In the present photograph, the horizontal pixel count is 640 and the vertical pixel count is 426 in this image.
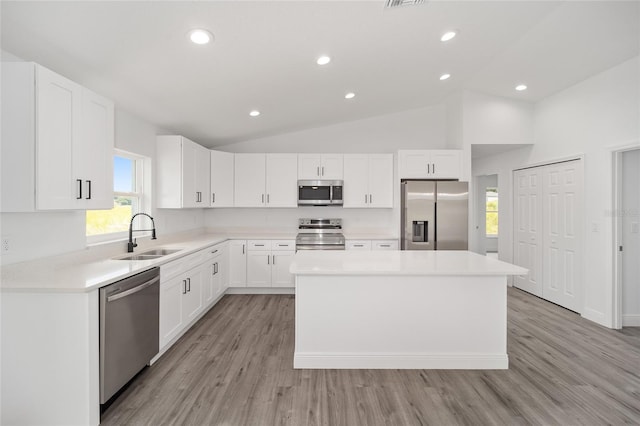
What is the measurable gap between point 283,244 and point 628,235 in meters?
4.28

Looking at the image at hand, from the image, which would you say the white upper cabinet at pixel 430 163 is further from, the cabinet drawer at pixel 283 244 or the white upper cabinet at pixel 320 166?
the cabinet drawer at pixel 283 244

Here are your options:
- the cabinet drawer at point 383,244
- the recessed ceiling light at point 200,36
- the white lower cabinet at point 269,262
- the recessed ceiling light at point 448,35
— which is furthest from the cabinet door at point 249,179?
the recessed ceiling light at point 448,35

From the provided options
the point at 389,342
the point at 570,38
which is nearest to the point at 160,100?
the point at 389,342

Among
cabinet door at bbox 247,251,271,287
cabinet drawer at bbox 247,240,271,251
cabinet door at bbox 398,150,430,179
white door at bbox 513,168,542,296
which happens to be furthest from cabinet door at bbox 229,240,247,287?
white door at bbox 513,168,542,296

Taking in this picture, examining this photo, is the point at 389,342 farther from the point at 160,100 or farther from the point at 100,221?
the point at 160,100

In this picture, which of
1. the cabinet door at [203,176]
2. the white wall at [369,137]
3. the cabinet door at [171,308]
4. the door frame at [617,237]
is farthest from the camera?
the white wall at [369,137]

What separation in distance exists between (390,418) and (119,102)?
3545 millimetres

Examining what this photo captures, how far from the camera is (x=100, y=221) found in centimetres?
299

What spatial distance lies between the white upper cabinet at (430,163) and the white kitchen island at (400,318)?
2283mm

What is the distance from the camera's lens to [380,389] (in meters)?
2.26

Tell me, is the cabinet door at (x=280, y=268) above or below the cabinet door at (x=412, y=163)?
below

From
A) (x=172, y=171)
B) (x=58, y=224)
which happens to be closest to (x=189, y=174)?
(x=172, y=171)

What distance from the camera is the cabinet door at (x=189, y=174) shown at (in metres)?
3.86

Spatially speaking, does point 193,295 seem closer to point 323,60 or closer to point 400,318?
point 400,318
